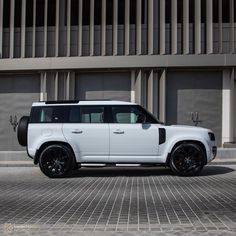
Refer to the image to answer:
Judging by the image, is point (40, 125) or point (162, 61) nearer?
point (40, 125)

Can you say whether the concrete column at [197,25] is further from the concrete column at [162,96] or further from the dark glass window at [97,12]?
the dark glass window at [97,12]

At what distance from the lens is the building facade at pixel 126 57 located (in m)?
23.6

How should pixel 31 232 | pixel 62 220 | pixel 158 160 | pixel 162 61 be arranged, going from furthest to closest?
pixel 162 61, pixel 158 160, pixel 62 220, pixel 31 232

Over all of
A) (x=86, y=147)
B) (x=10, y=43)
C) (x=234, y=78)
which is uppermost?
(x=10, y=43)

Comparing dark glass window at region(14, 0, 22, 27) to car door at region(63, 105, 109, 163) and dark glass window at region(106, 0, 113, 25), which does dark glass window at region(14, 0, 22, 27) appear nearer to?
dark glass window at region(106, 0, 113, 25)

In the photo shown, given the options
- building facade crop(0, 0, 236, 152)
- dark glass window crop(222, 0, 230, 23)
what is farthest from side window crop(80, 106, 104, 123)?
dark glass window crop(222, 0, 230, 23)

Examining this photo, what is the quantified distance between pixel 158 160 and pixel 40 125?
11.0 feet

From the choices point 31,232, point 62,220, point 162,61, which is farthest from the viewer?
point 162,61

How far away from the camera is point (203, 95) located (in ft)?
78.2

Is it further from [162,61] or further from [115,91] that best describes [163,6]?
[115,91]

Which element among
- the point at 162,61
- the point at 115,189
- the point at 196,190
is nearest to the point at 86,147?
the point at 115,189

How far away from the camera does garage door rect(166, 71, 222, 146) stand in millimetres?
23797

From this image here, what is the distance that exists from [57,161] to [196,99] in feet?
37.0

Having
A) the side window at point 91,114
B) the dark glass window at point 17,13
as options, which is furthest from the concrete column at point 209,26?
the side window at point 91,114
